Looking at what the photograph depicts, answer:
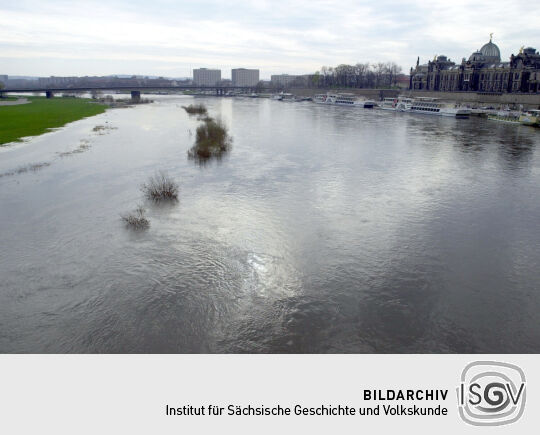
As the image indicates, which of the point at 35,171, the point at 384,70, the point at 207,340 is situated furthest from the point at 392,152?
the point at 384,70

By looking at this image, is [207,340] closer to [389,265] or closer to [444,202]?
[389,265]

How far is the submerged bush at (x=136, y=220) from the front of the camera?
2002 cm

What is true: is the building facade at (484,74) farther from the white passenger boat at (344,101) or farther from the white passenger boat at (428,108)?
the white passenger boat at (344,101)

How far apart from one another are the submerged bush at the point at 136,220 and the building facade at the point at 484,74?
352ft

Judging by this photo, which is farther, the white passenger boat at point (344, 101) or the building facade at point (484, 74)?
the white passenger boat at point (344, 101)

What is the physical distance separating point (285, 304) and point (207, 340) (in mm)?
3017

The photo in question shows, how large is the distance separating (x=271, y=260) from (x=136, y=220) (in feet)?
25.4

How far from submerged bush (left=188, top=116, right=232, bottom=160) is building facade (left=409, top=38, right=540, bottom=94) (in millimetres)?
86360

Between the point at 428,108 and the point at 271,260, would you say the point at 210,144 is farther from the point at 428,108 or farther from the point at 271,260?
the point at 428,108

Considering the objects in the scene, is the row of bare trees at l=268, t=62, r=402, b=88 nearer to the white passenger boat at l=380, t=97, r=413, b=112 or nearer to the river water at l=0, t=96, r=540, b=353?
the white passenger boat at l=380, t=97, r=413, b=112

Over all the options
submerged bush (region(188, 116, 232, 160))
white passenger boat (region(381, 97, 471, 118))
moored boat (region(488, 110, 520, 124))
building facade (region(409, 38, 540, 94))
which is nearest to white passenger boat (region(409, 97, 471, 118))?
white passenger boat (region(381, 97, 471, 118))

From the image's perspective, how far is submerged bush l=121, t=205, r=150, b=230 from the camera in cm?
2002

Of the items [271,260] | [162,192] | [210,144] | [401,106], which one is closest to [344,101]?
[401,106]

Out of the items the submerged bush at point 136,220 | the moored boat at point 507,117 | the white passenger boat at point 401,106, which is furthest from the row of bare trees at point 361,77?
the submerged bush at point 136,220
